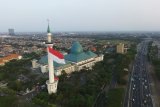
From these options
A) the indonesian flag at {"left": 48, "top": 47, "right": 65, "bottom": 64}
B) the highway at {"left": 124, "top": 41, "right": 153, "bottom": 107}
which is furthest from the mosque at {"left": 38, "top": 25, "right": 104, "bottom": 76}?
the indonesian flag at {"left": 48, "top": 47, "right": 65, "bottom": 64}

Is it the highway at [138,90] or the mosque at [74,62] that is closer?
the highway at [138,90]

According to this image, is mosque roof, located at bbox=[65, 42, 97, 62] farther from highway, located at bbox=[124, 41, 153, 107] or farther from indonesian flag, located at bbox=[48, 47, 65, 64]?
indonesian flag, located at bbox=[48, 47, 65, 64]

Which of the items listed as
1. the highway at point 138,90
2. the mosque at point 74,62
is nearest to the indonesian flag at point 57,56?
the highway at point 138,90

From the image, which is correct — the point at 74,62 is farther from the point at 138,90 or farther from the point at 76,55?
the point at 138,90

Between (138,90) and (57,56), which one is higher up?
(57,56)

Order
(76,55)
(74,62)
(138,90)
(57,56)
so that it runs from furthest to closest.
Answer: (76,55)
(74,62)
(138,90)
(57,56)

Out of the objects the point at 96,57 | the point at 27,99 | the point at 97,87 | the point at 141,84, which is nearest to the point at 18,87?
the point at 27,99

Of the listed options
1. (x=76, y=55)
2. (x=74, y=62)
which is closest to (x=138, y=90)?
(x=74, y=62)

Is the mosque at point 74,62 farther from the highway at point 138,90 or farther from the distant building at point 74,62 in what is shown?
the highway at point 138,90

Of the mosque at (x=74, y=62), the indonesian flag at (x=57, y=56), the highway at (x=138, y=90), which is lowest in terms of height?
the highway at (x=138, y=90)

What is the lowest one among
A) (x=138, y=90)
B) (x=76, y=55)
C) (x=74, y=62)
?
(x=138, y=90)

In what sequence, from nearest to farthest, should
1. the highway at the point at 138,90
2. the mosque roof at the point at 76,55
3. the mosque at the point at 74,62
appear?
the highway at the point at 138,90, the mosque at the point at 74,62, the mosque roof at the point at 76,55

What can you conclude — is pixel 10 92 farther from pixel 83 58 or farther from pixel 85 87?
pixel 83 58
